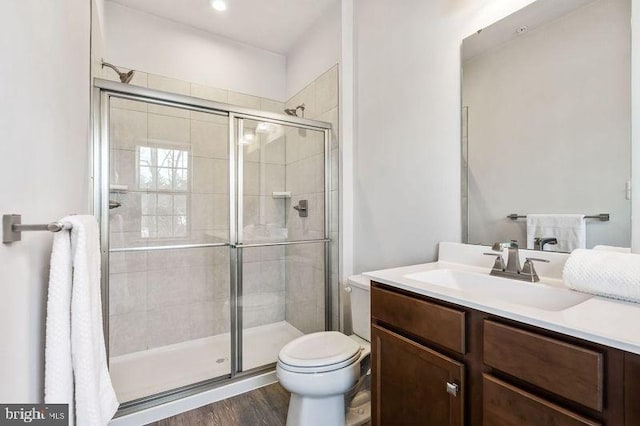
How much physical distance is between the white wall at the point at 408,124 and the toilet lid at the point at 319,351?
59cm

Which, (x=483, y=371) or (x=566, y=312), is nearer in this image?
(x=566, y=312)

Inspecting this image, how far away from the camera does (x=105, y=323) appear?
1.66 meters

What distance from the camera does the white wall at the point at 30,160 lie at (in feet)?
1.90

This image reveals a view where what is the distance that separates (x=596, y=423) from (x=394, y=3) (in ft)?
7.01

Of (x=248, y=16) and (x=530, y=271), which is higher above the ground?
(x=248, y=16)

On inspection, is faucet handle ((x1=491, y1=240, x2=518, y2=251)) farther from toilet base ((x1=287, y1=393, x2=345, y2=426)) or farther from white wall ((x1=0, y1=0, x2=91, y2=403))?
white wall ((x1=0, y1=0, x2=91, y2=403))

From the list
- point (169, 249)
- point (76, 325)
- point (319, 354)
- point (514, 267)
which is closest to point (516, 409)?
point (514, 267)

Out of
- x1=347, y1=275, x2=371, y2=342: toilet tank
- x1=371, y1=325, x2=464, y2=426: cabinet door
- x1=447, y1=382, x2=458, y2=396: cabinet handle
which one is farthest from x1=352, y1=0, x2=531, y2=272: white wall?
x1=447, y1=382, x2=458, y2=396: cabinet handle

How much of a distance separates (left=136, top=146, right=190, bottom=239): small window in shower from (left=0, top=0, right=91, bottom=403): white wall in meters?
1.19

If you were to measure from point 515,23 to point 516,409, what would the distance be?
4.96 ft

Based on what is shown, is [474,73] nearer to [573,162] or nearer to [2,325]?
[573,162]

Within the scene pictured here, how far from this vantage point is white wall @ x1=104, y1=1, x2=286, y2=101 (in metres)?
2.22

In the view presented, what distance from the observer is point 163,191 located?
7.43ft

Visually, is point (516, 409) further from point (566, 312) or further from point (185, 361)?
point (185, 361)
